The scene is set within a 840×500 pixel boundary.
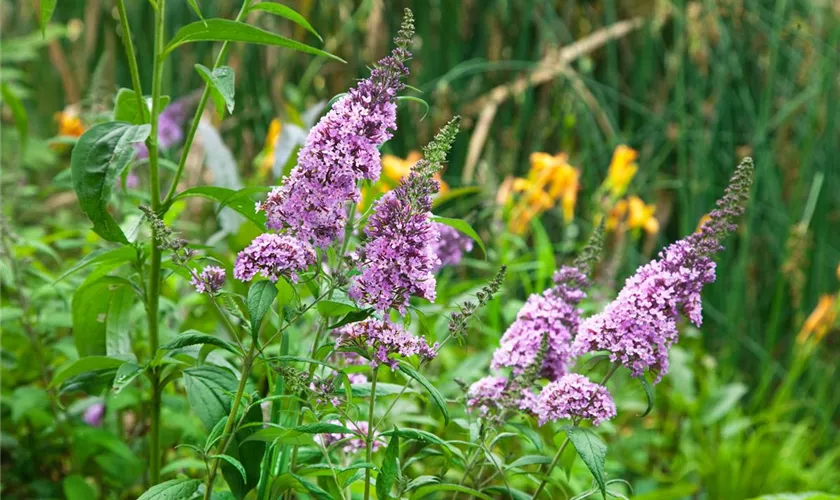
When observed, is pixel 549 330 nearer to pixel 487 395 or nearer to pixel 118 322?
pixel 487 395

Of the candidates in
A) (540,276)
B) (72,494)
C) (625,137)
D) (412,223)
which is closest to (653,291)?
(412,223)

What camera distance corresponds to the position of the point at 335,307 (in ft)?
3.78

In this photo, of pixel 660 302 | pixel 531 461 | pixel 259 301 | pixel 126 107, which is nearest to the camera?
pixel 259 301

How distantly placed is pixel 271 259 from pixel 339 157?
14 cm

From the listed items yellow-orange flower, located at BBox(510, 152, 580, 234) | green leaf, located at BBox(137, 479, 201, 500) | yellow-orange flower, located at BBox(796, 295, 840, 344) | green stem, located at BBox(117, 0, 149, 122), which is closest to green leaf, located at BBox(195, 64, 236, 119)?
green stem, located at BBox(117, 0, 149, 122)

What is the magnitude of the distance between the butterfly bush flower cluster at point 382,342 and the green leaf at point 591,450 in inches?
7.8

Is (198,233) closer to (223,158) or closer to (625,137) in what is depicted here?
(223,158)

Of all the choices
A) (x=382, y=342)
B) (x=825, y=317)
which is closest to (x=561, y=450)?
(x=382, y=342)

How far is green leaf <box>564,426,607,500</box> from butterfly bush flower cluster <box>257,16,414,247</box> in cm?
38

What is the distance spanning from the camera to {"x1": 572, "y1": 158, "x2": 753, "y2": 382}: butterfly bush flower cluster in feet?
3.93

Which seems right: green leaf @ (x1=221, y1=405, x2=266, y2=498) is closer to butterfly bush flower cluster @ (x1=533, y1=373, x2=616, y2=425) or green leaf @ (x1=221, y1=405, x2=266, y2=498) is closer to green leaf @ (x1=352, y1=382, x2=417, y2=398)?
green leaf @ (x1=352, y1=382, x2=417, y2=398)

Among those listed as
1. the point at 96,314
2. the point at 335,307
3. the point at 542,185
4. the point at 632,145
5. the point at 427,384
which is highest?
the point at 632,145

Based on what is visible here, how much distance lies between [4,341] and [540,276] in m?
1.24

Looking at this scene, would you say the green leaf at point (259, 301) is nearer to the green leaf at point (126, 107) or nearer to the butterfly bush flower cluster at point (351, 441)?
the butterfly bush flower cluster at point (351, 441)
